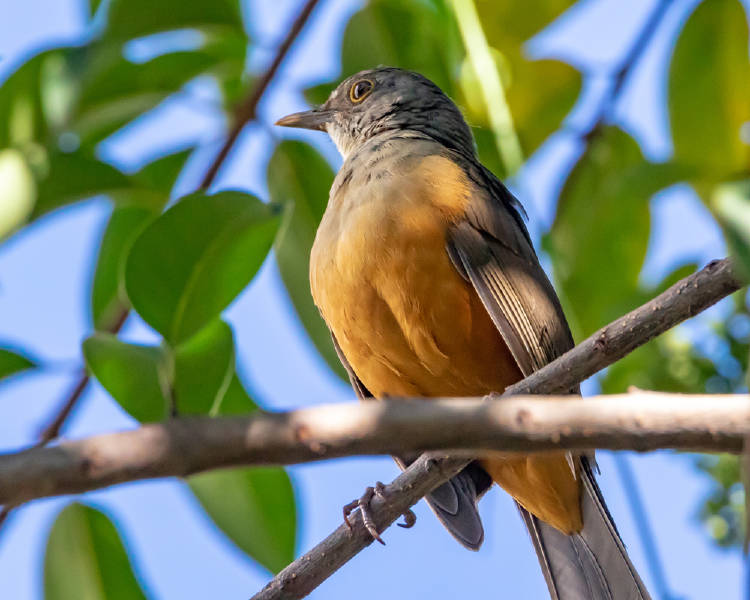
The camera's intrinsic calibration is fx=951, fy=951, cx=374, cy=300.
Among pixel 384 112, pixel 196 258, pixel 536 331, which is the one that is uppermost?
pixel 384 112

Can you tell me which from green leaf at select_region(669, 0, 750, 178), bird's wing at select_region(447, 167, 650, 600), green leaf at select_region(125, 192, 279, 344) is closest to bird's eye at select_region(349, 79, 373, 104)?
bird's wing at select_region(447, 167, 650, 600)

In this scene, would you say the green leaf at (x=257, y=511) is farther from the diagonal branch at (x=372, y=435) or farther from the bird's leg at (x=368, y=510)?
the diagonal branch at (x=372, y=435)

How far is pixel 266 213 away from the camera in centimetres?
296

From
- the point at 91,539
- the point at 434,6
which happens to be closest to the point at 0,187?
the point at 91,539

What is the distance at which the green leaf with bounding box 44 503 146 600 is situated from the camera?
Answer: 122 inches

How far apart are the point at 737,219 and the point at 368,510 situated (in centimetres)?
194

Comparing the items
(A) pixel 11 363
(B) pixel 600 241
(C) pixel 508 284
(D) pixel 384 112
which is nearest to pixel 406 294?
(C) pixel 508 284

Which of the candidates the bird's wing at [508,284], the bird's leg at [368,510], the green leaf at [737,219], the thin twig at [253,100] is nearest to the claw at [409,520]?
the bird's leg at [368,510]

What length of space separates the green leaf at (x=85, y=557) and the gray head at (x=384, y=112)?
2756 mm

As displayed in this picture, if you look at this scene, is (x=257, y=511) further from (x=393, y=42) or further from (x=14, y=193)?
(x=393, y=42)

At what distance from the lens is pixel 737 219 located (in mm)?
1739

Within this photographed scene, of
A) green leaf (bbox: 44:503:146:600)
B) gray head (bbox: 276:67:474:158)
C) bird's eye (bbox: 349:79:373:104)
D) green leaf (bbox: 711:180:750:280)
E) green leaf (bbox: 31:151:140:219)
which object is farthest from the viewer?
bird's eye (bbox: 349:79:373:104)

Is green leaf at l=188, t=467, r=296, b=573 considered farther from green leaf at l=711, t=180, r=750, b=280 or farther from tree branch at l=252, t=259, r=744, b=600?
green leaf at l=711, t=180, r=750, b=280

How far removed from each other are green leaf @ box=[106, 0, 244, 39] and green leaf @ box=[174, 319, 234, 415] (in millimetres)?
1269
